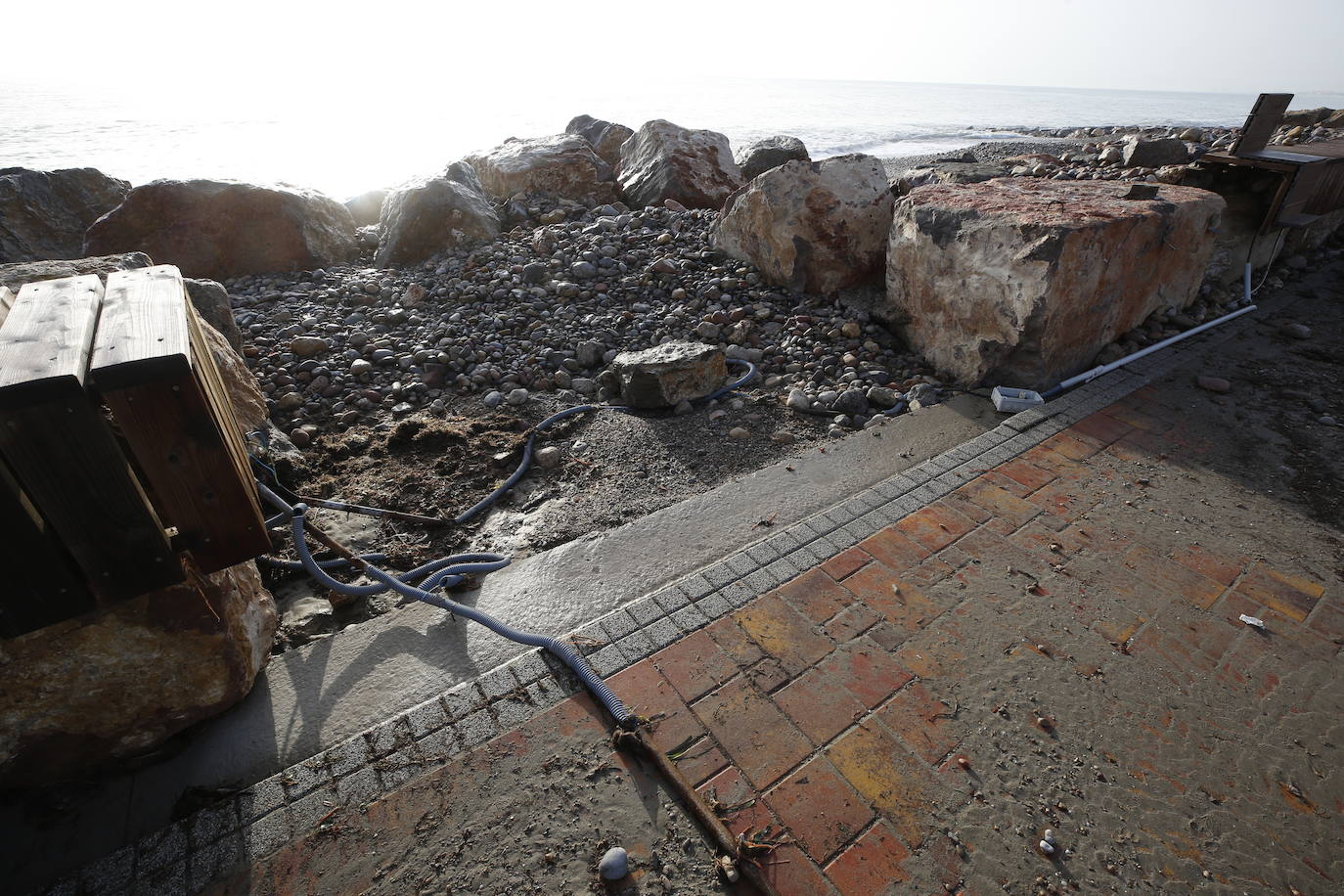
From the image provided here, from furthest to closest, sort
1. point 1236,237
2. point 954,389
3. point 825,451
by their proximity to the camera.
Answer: point 1236,237, point 954,389, point 825,451

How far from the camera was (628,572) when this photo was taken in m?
2.71

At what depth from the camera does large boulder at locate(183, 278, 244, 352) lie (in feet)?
14.0

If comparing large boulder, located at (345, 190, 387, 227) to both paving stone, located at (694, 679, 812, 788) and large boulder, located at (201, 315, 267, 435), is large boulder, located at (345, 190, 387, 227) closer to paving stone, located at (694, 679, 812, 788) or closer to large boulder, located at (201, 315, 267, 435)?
large boulder, located at (201, 315, 267, 435)

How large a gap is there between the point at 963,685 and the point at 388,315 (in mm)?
5174

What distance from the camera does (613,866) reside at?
1.68 meters

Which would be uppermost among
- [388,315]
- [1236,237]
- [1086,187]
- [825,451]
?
→ [1086,187]

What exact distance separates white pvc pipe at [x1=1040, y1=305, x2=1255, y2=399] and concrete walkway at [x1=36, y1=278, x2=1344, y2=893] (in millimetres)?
1089

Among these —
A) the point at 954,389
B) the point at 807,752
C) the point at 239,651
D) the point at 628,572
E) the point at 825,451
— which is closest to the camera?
the point at 807,752

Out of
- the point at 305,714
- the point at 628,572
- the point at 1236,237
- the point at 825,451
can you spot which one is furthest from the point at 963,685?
the point at 1236,237

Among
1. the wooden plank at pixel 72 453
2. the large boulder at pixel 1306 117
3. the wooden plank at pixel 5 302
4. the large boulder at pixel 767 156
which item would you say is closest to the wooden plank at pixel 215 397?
the wooden plank at pixel 72 453

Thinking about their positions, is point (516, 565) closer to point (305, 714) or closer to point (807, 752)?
point (305, 714)

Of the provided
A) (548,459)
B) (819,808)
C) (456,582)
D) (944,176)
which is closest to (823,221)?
(944,176)

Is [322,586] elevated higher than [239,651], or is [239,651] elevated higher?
[239,651]

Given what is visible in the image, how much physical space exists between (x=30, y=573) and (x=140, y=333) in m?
0.60
